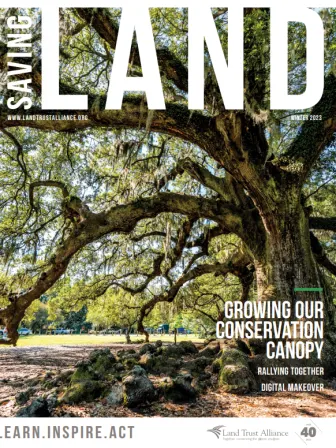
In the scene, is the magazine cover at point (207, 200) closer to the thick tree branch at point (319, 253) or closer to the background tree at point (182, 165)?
the background tree at point (182, 165)

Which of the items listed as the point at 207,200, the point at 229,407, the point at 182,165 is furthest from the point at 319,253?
the point at 229,407

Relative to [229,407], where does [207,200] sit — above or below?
above

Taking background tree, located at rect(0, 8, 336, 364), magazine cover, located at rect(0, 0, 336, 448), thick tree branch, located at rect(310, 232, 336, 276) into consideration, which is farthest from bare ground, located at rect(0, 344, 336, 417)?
thick tree branch, located at rect(310, 232, 336, 276)
